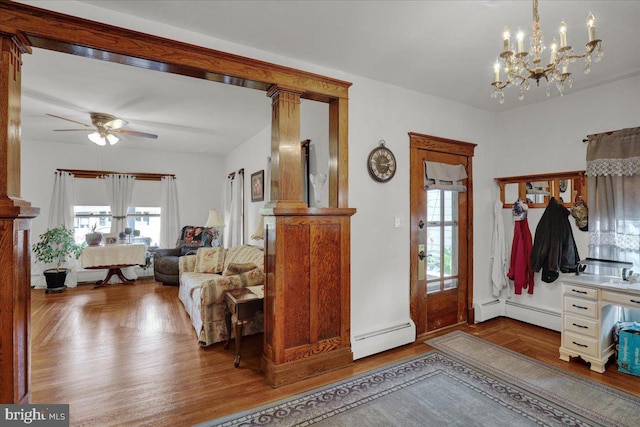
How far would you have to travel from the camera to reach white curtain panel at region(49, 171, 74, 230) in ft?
19.1

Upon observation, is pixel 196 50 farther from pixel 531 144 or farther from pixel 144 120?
pixel 531 144

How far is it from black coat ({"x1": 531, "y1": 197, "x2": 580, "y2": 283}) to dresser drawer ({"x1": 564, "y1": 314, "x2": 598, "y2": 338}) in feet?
2.15

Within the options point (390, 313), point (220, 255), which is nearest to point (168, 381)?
point (390, 313)

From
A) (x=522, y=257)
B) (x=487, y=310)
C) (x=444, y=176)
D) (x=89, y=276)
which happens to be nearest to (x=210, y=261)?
(x=89, y=276)

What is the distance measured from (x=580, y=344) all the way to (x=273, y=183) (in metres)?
3.08

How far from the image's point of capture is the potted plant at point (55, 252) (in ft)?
17.5

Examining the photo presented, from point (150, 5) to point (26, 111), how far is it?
3.48 metres

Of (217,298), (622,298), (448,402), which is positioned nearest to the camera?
(448,402)

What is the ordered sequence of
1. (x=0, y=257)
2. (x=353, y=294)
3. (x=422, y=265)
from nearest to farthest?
(x=0, y=257), (x=353, y=294), (x=422, y=265)

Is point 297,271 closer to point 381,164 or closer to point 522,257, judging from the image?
point 381,164

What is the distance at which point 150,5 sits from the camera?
6.33 feet

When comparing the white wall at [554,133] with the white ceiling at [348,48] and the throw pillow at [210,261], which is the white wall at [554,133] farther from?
the throw pillow at [210,261]

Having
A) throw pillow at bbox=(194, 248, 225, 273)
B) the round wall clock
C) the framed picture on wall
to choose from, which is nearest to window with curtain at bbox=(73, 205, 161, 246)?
throw pillow at bbox=(194, 248, 225, 273)

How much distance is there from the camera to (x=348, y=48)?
2455 mm
